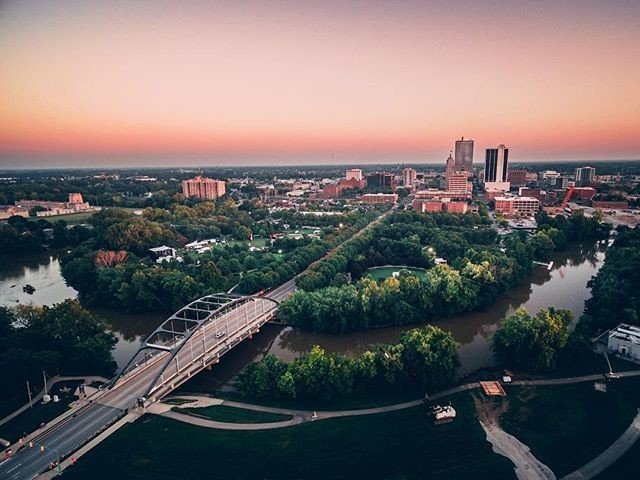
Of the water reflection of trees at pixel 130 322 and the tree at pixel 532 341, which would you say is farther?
the water reflection of trees at pixel 130 322

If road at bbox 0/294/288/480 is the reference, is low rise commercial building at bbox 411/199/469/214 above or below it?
above

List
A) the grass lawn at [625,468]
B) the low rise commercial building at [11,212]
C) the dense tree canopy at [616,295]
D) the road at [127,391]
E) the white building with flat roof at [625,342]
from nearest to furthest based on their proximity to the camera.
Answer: the grass lawn at [625,468]
the road at [127,391]
the white building with flat roof at [625,342]
the dense tree canopy at [616,295]
the low rise commercial building at [11,212]

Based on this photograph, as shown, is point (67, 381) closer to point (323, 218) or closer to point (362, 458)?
point (362, 458)

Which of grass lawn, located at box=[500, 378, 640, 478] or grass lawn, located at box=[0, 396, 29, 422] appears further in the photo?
grass lawn, located at box=[0, 396, 29, 422]

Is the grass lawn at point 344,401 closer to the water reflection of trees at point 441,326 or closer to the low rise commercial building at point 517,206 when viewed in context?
the water reflection of trees at point 441,326

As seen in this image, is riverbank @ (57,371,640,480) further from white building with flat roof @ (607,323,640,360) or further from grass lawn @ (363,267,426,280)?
grass lawn @ (363,267,426,280)

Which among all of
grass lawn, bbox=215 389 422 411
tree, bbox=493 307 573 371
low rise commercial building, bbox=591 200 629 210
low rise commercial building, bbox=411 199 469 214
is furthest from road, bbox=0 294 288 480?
low rise commercial building, bbox=591 200 629 210

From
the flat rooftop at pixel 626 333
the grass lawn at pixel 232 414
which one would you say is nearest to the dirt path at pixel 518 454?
the grass lawn at pixel 232 414
